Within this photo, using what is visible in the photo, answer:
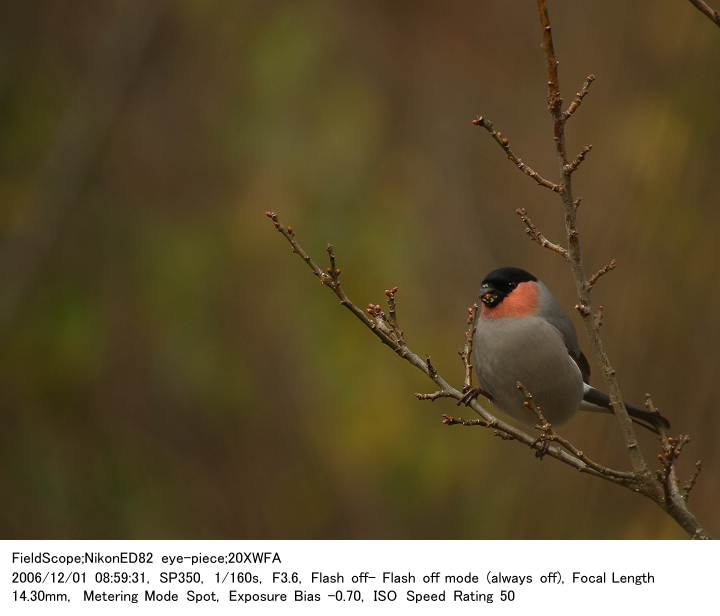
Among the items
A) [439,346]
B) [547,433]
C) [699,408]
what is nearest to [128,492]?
[439,346]

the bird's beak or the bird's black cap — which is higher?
the bird's black cap

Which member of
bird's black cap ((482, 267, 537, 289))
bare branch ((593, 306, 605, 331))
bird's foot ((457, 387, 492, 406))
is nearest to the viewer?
bare branch ((593, 306, 605, 331))

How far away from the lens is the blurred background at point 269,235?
790 cm

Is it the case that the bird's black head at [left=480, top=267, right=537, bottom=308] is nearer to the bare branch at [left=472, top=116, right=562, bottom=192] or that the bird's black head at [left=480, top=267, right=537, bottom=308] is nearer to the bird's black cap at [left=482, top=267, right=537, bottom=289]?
the bird's black cap at [left=482, top=267, right=537, bottom=289]

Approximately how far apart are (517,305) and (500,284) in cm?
14

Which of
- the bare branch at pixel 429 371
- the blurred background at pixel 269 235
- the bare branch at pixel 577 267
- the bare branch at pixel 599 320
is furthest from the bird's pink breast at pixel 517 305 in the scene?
the blurred background at pixel 269 235

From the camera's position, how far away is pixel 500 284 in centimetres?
462

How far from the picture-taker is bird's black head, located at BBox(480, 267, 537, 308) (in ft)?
15.0

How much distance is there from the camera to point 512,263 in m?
7.98

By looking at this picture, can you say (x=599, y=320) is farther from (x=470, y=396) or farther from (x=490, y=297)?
(x=490, y=297)

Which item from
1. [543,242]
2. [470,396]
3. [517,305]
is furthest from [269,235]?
[543,242]

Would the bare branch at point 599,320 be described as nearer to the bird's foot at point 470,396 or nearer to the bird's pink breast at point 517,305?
the bird's foot at point 470,396

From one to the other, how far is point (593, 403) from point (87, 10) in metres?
7.58

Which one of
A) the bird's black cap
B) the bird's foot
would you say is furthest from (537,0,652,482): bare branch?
the bird's black cap
